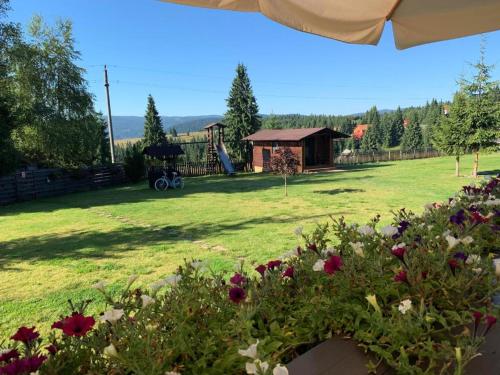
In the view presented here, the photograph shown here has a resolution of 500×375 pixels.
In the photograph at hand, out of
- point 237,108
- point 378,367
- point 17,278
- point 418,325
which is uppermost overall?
point 237,108

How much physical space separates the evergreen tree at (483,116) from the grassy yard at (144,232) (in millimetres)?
3845

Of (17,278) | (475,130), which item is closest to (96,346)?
(17,278)

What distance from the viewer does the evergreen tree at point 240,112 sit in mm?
33625

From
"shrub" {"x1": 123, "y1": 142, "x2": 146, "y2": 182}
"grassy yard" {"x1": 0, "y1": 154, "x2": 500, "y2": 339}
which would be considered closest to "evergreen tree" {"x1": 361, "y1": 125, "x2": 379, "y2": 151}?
"shrub" {"x1": 123, "y1": 142, "x2": 146, "y2": 182}

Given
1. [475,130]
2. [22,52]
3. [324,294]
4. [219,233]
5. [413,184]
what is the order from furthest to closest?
[22,52] < [475,130] < [413,184] < [219,233] < [324,294]

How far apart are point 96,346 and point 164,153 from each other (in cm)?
1743

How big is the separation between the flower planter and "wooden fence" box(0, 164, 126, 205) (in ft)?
56.7

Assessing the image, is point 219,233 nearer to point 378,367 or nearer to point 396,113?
point 378,367

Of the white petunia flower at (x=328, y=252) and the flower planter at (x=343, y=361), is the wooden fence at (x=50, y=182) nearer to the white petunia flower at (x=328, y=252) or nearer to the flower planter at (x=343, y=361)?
the white petunia flower at (x=328, y=252)

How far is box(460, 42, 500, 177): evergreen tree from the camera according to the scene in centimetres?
1684

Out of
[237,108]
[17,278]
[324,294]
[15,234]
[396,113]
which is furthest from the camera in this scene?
[396,113]

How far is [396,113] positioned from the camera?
87.0 m

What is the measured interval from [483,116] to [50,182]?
20.8 metres

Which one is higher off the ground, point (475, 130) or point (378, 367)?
point (475, 130)
